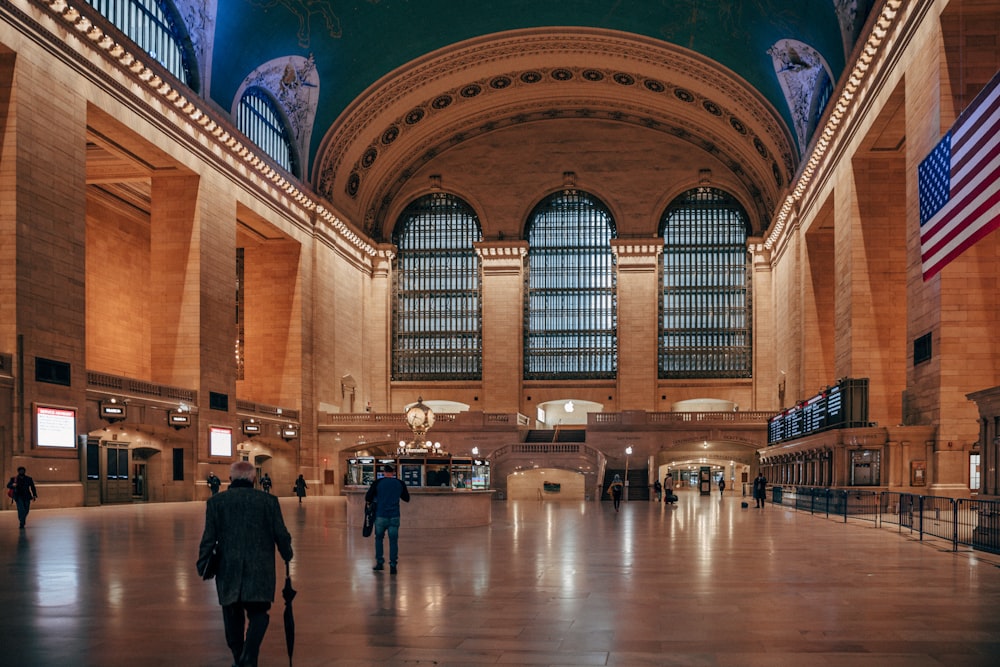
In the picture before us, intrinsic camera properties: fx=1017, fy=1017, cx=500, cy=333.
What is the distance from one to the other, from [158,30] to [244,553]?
94.6 ft

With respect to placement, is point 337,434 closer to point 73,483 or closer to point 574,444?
point 574,444

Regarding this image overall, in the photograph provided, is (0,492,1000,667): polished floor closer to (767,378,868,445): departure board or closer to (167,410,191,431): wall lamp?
(767,378,868,445): departure board

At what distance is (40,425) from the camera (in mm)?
23703

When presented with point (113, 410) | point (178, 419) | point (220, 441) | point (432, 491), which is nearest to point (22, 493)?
point (432, 491)

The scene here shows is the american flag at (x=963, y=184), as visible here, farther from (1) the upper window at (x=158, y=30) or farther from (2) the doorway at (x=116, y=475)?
(2) the doorway at (x=116, y=475)

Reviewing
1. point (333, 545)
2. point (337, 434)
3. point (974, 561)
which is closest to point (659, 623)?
point (974, 561)

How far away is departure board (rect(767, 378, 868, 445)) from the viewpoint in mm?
25734

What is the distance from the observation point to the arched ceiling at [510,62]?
3562cm

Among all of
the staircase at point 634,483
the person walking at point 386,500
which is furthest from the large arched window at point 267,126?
the person walking at point 386,500

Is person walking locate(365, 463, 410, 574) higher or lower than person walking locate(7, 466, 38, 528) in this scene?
higher

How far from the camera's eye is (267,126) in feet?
133

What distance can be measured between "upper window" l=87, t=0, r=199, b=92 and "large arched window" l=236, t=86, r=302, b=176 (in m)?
5.17

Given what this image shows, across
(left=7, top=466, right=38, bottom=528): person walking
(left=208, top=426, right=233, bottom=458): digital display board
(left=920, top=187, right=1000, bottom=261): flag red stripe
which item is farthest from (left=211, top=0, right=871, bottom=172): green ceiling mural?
(left=7, top=466, right=38, bottom=528): person walking

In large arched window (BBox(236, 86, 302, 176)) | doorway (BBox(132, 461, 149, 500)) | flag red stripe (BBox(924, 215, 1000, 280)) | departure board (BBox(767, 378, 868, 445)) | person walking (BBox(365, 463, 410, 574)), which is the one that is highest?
large arched window (BBox(236, 86, 302, 176))
